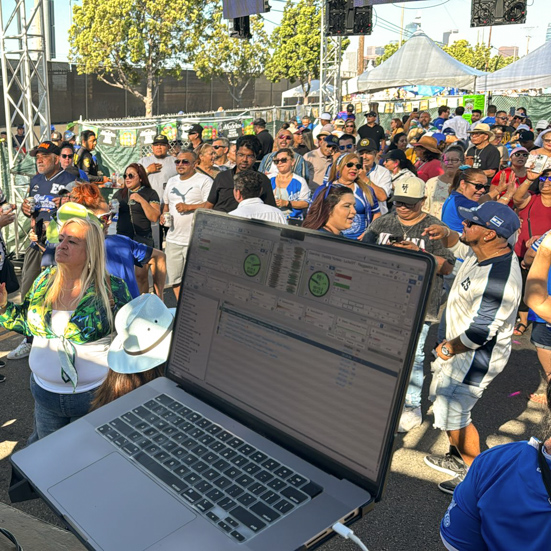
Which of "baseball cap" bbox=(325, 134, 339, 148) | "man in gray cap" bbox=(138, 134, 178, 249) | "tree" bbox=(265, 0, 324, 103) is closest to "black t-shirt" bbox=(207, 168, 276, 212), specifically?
"man in gray cap" bbox=(138, 134, 178, 249)

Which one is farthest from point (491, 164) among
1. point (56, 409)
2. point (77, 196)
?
point (56, 409)

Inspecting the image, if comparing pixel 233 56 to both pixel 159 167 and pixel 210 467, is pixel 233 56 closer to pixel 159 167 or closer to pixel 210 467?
pixel 159 167

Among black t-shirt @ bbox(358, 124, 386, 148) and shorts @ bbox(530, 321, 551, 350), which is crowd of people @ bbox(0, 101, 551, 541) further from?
black t-shirt @ bbox(358, 124, 386, 148)

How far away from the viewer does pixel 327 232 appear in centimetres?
154

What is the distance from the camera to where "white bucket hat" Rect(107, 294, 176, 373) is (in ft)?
7.07

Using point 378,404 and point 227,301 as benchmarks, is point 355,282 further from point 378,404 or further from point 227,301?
point 227,301

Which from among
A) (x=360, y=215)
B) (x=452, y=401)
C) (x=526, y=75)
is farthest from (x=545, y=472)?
(x=526, y=75)

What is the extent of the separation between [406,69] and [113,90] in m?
19.0

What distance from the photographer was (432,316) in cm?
473

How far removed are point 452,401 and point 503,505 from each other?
7.76ft

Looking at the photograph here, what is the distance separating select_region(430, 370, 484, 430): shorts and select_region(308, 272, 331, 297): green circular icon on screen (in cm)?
269

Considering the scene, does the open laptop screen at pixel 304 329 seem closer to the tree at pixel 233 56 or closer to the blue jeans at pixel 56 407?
the blue jeans at pixel 56 407

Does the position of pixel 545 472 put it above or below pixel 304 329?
below

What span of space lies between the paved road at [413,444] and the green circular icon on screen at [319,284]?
2440mm
